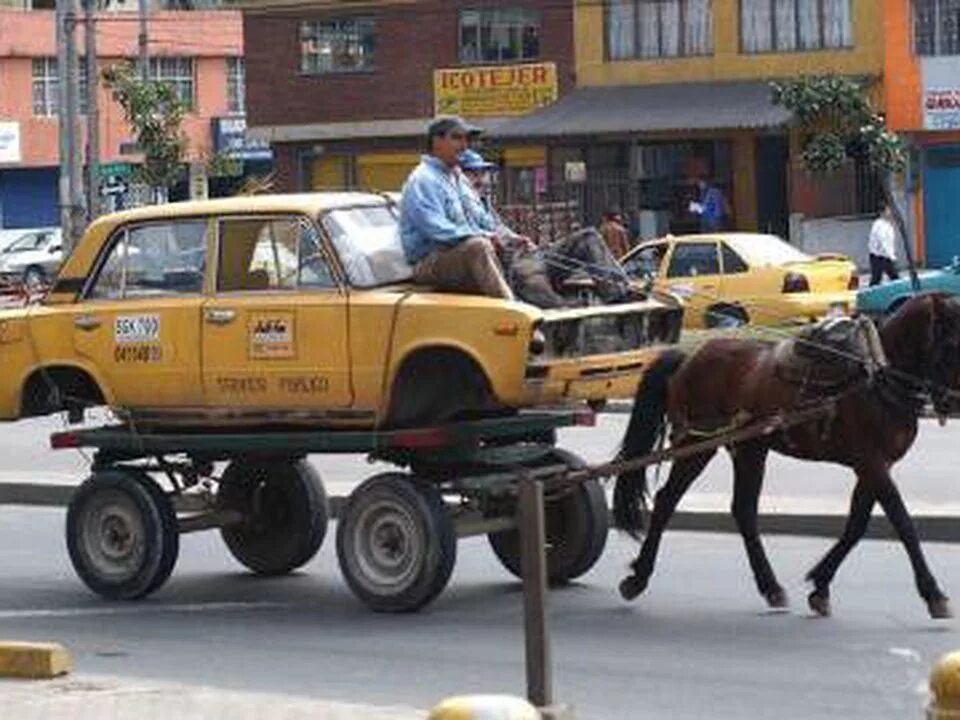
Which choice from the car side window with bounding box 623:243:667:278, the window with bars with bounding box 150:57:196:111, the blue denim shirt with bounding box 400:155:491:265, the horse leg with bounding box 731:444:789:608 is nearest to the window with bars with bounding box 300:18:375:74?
the window with bars with bounding box 150:57:196:111

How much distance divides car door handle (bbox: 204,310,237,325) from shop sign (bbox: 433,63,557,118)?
42288 millimetres

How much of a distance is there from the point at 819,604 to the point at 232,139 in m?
64.2

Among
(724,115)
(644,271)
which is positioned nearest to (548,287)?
(644,271)

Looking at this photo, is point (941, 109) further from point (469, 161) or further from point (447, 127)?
point (447, 127)

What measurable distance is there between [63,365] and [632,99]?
1565 inches

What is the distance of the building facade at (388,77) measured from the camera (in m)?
55.0

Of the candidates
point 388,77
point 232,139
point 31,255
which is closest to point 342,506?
point 388,77

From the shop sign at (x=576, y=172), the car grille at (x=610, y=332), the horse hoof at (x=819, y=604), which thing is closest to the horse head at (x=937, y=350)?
the horse hoof at (x=819, y=604)

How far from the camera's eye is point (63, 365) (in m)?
13.4

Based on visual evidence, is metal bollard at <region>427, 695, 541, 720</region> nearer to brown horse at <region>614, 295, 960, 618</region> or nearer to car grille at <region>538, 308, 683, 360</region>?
brown horse at <region>614, 295, 960, 618</region>

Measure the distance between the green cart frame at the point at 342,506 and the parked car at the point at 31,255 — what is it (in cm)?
4634

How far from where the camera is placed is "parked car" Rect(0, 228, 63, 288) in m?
61.0

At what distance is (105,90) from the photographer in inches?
2830

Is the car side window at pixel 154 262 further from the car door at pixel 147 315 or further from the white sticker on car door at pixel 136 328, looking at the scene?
the white sticker on car door at pixel 136 328
